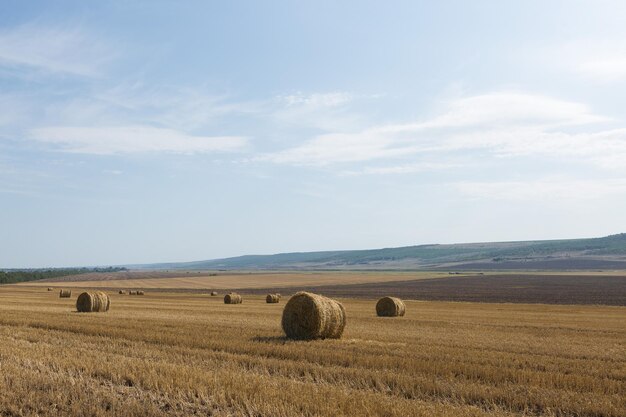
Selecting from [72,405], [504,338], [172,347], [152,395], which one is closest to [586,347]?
[504,338]

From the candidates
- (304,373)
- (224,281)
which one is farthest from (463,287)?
(304,373)

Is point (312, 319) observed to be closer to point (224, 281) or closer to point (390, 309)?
point (390, 309)

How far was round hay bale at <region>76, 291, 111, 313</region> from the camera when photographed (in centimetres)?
2891

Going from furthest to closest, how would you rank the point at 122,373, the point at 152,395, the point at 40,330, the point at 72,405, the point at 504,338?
the point at 40,330 → the point at 504,338 → the point at 122,373 → the point at 152,395 → the point at 72,405

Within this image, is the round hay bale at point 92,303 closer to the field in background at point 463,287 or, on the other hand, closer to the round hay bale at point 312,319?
the round hay bale at point 312,319

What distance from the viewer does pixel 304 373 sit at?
11414mm

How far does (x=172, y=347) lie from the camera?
1452 cm

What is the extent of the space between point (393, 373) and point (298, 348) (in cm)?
388

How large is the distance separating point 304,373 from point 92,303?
800 inches

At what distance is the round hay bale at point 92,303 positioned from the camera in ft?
94.8

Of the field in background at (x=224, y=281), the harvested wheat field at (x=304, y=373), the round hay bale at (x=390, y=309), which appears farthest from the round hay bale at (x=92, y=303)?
the field in background at (x=224, y=281)

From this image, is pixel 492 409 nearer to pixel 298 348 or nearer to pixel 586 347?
pixel 298 348

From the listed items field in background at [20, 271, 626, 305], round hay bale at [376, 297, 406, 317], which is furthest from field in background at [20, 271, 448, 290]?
round hay bale at [376, 297, 406, 317]

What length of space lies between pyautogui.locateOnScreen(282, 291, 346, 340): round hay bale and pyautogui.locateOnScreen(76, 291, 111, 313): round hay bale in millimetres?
14672
